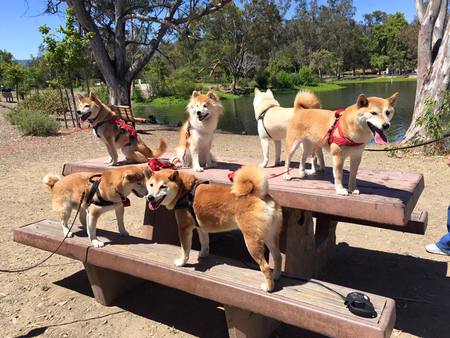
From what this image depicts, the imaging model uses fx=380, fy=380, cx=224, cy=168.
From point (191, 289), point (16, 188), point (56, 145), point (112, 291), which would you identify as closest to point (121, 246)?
point (112, 291)

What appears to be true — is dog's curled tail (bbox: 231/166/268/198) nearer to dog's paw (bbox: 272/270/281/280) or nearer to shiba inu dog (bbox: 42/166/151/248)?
dog's paw (bbox: 272/270/281/280)

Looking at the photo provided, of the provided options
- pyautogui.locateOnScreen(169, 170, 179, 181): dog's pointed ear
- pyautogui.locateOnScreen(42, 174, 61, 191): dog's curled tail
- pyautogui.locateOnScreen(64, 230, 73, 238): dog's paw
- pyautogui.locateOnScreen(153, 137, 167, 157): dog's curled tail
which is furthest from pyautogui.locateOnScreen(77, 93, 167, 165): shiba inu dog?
pyautogui.locateOnScreen(169, 170, 179, 181): dog's pointed ear

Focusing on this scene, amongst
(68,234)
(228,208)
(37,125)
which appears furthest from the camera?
(37,125)

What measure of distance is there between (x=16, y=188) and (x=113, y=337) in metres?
6.15

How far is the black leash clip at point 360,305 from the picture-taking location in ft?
8.70

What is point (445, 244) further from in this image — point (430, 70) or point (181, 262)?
point (430, 70)

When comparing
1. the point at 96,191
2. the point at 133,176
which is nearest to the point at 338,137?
the point at 133,176

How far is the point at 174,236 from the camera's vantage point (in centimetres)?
517

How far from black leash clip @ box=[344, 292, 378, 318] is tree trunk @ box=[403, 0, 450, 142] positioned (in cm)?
893

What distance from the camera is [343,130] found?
331 cm

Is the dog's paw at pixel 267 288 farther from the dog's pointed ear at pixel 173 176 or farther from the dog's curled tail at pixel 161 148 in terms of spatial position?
the dog's curled tail at pixel 161 148

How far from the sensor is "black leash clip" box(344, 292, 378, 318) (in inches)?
104

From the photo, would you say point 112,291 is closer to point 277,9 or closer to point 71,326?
point 71,326

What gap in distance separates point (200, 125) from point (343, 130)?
1.81 m
